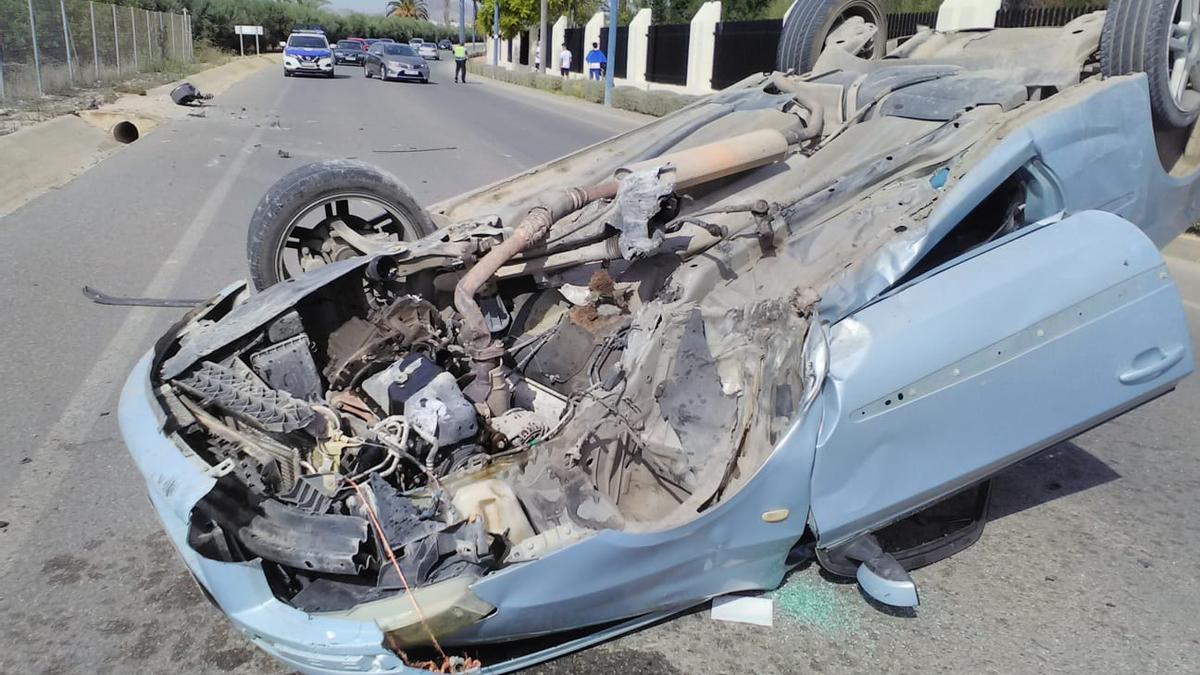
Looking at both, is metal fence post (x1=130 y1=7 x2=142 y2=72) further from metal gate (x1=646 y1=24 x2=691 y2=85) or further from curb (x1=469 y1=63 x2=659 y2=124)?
metal gate (x1=646 y1=24 x2=691 y2=85)

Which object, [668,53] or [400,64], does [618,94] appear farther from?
[400,64]

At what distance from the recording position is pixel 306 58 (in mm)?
30938

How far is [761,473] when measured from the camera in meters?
2.51

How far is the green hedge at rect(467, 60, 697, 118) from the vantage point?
20781 mm

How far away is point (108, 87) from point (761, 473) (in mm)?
21568

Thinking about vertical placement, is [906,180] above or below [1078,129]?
below

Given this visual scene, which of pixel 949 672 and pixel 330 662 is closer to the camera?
pixel 330 662

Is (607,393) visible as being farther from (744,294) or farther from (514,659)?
(514,659)

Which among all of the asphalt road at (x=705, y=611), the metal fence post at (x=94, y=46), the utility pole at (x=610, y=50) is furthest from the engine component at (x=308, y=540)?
the metal fence post at (x=94, y=46)

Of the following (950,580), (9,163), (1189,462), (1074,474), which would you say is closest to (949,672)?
(950,580)

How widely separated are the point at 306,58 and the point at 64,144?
21.1 meters

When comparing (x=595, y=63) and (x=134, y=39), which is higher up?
(x=134, y=39)

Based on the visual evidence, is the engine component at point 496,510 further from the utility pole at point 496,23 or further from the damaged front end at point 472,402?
the utility pole at point 496,23

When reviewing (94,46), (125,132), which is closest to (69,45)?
(94,46)
